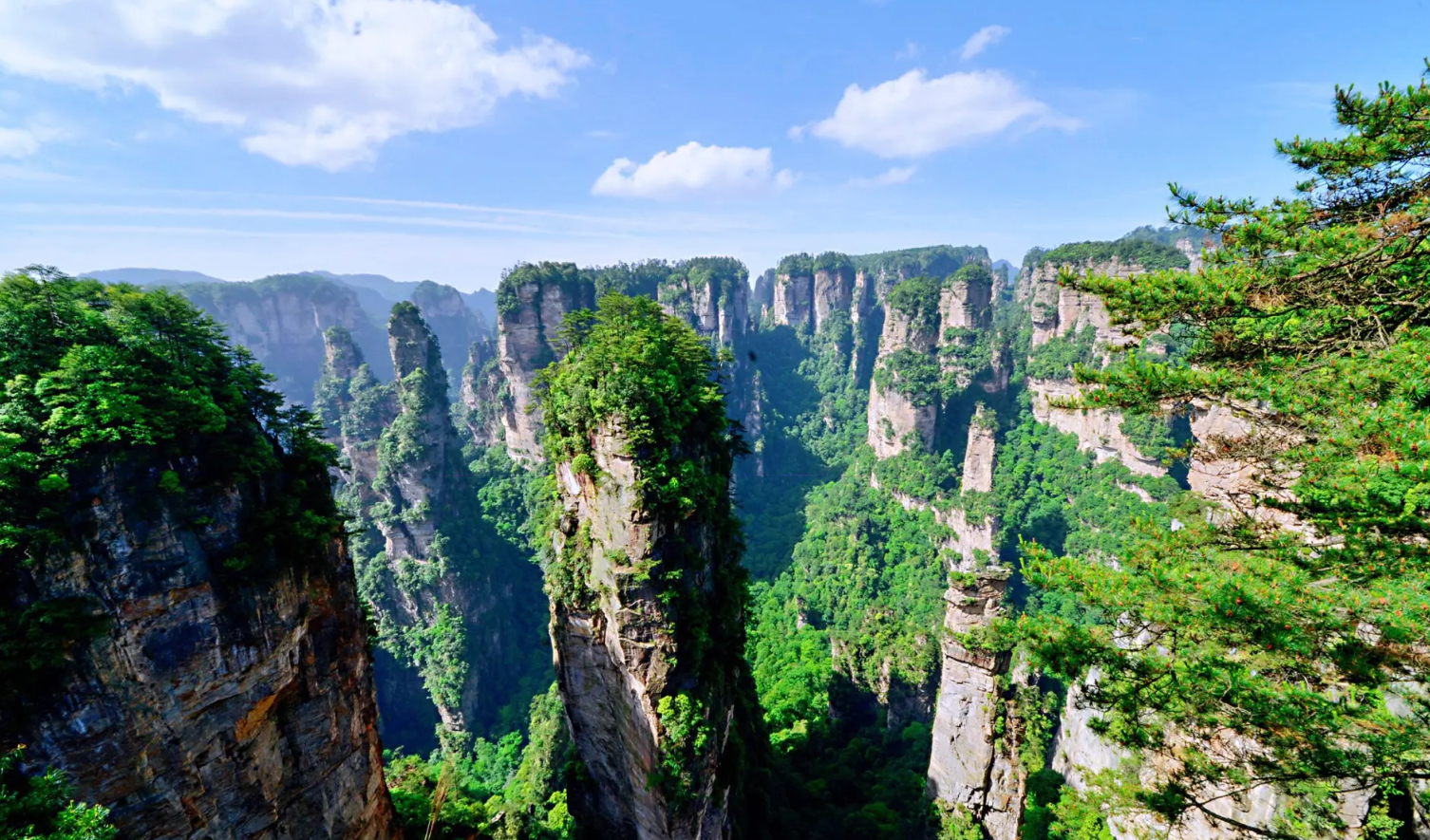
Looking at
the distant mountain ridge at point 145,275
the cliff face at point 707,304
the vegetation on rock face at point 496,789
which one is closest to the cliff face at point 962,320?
the cliff face at point 707,304

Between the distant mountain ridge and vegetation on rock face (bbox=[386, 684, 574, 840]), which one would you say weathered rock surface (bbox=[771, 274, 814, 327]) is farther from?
the distant mountain ridge

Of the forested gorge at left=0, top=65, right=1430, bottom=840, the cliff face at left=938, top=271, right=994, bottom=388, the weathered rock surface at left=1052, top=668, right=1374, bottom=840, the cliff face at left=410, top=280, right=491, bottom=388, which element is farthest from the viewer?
the cliff face at left=410, top=280, right=491, bottom=388

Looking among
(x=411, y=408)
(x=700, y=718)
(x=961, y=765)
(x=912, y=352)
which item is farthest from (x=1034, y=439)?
(x=411, y=408)

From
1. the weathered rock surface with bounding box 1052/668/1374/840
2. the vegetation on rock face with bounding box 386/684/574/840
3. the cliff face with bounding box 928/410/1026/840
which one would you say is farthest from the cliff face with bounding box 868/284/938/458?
the vegetation on rock face with bounding box 386/684/574/840

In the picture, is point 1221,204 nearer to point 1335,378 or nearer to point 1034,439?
point 1335,378

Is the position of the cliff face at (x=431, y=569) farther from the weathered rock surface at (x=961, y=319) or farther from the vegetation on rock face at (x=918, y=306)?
the weathered rock surface at (x=961, y=319)
